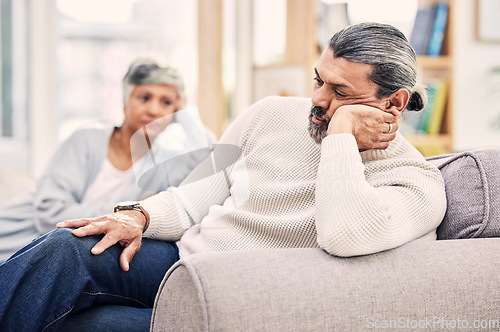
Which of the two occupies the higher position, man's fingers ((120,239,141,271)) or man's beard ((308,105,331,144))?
man's beard ((308,105,331,144))

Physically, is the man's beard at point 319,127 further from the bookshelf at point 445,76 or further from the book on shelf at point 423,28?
the book on shelf at point 423,28

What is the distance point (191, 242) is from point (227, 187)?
17 cm

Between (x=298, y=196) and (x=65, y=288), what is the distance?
54 cm

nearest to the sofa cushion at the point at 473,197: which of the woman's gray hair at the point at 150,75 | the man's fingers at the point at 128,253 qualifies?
the man's fingers at the point at 128,253

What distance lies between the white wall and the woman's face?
1895 millimetres

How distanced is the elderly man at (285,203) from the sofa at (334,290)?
68 mm

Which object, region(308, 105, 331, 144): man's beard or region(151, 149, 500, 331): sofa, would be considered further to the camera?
region(308, 105, 331, 144): man's beard

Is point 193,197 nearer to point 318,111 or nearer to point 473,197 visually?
point 318,111

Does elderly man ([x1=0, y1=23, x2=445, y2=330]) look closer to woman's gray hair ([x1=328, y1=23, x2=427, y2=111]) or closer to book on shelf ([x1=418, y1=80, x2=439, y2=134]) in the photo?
woman's gray hair ([x1=328, y1=23, x2=427, y2=111])

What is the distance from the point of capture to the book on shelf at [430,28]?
3234mm

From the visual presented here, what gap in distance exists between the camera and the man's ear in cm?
134

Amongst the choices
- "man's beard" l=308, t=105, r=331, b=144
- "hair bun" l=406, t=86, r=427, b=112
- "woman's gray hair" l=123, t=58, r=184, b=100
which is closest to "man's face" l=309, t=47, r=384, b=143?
"man's beard" l=308, t=105, r=331, b=144

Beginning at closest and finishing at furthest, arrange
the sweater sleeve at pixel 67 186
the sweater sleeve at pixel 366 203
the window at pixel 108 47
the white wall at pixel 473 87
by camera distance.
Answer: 1. the sweater sleeve at pixel 366 203
2. the sweater sleeve at pixel 67 186
3. the window at pixel 108 47
4. the white wall at pixel 473 87

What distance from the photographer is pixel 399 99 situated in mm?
1355
